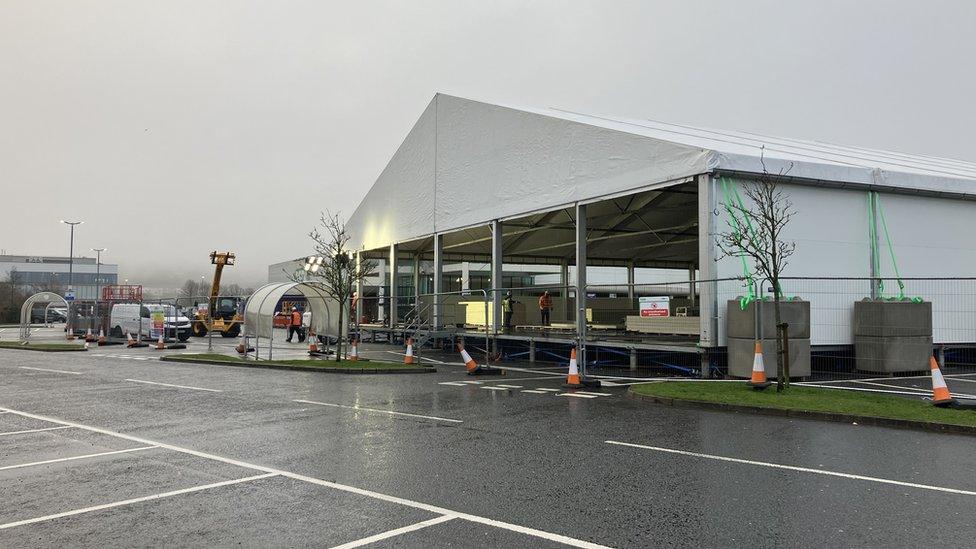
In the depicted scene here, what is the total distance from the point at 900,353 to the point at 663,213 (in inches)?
453

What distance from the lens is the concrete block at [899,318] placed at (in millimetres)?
14859

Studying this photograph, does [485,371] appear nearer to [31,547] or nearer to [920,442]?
[920,442]

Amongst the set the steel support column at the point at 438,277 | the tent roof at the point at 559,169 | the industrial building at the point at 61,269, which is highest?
the industrial building at the point at 61,269

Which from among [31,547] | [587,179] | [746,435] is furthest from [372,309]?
[31,547]

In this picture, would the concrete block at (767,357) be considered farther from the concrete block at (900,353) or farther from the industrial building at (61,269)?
the industrial building at (61,269)

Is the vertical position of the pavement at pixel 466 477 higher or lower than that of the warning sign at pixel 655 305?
A: lower

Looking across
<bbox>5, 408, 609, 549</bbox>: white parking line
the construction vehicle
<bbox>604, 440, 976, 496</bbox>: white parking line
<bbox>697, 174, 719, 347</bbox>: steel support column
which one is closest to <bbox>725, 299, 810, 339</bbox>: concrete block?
<bbox>697, 174, 719, 347</bbox>: steel support column

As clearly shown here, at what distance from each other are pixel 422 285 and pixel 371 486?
3852 centimetres

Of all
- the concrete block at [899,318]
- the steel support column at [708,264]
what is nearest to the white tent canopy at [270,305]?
the steel support column at [708,264]

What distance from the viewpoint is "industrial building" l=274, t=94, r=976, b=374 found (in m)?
15.3

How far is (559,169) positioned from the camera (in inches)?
807

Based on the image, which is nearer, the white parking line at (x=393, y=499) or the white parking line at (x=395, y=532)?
the white parking line at (x=395, y=532)

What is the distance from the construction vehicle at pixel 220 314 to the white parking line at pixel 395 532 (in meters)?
35.6

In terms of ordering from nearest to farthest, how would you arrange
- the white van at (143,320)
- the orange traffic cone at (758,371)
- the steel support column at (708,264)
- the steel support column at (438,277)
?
1. the orange traffic cone at (758,371)
2. the steel support column at (708,264)
3. the steel support column at (438,277)
4. the white van at (143,320)
